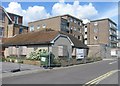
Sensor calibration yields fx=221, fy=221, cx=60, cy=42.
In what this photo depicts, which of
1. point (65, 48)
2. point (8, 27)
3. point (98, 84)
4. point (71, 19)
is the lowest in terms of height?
point (98, 84)

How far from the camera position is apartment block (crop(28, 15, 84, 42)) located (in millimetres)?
66188

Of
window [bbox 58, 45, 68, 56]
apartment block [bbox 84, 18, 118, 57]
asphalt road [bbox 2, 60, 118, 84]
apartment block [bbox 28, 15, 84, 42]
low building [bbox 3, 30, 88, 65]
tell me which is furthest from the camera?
apartment block [bbox 84, 18, 118, 57]

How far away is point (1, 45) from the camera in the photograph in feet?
129

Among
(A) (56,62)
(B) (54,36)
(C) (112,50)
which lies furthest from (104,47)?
(A) (56,62)

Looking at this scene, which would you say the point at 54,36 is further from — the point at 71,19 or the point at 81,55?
the point at 71,19

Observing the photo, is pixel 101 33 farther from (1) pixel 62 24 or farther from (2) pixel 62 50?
(2) pixel 62 50

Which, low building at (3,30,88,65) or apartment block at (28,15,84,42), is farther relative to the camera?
apartment block at (28,15,84,42)

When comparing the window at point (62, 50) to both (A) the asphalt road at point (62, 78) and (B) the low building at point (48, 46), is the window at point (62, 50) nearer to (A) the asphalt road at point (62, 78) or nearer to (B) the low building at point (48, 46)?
(B) the low building at point (48, 46)

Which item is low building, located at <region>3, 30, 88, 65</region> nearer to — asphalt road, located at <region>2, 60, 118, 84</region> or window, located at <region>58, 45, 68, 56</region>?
window, located at <region>58, 45, 68, 56</region>

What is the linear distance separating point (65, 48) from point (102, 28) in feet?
149

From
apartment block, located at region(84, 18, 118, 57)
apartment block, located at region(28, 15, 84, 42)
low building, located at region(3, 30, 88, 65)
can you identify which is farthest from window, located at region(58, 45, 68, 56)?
apartment block, located at region(84, 18, 118, 57)

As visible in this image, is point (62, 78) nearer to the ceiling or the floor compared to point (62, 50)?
nearer to the floor

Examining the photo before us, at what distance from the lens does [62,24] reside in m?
67.1

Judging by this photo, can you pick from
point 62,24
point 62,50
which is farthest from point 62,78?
point 62,24
